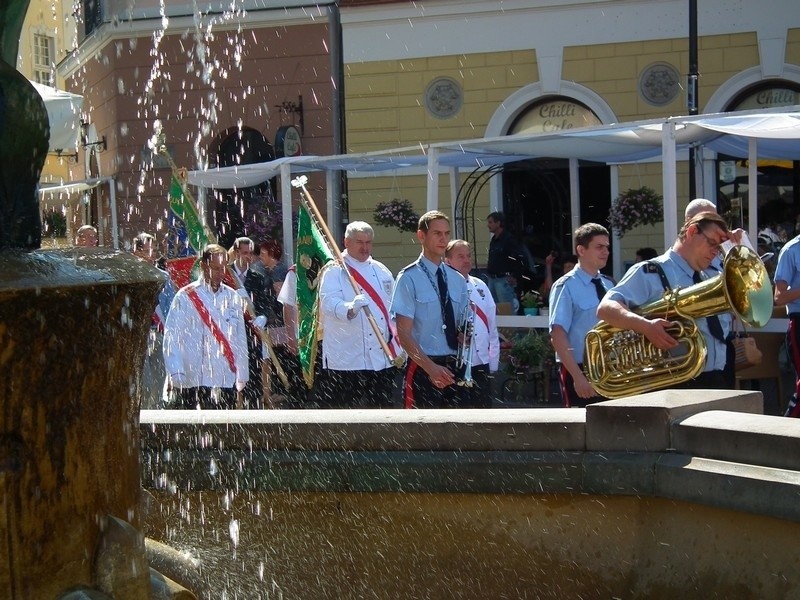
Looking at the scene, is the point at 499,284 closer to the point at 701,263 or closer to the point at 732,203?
the point at 732,203

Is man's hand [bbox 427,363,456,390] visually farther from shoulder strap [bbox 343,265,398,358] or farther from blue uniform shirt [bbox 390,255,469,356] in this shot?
shoulder strap [bbox 343,265,398,358]

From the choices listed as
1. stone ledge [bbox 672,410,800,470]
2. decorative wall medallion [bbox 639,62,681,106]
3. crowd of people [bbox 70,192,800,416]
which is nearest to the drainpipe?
decorative wall medallion [bbox 639,62,681,106]

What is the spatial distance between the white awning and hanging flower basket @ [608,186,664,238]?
20.1 ft

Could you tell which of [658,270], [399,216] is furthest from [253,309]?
[399,216]

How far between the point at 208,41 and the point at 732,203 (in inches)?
405

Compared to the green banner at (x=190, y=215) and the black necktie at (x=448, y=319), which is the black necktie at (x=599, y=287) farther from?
the green banner at (x=190, y=215)

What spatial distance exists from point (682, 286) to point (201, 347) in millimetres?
3643

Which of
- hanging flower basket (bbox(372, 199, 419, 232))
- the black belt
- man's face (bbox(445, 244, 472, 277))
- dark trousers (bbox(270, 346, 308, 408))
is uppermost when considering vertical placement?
hanging flower basket (bbox(372, 199, 419, 232))

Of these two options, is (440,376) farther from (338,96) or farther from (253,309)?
(338,96)

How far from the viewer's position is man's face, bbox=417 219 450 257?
7.12m

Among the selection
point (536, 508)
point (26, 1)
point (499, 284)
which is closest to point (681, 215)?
point (499, 284)

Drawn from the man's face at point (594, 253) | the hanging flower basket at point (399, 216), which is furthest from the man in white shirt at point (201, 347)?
the hanging flower basket at point (399, 216)

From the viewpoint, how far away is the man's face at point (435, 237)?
7.12 meters

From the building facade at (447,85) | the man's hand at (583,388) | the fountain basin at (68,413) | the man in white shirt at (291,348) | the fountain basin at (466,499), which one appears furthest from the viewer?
the building facade at (447,85)
